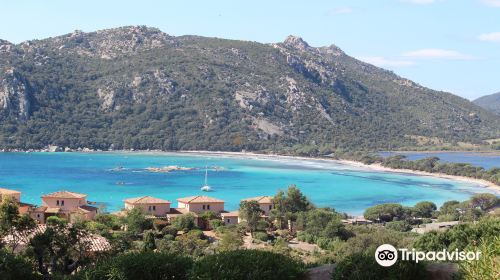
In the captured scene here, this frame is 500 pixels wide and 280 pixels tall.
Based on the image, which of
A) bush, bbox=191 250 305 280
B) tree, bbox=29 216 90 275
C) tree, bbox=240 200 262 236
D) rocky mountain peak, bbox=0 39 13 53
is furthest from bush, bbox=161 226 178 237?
rocky mountain peak, bbox=0 39 13 53

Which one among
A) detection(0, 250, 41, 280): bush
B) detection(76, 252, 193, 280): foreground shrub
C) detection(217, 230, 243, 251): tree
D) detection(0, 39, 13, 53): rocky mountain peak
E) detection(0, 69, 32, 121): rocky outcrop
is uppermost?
detection(0, 39, 13, 53): rocky mountain peak

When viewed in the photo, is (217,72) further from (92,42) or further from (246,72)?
(92,42)

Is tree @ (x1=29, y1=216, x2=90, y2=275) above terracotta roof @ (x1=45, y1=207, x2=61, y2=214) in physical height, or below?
above

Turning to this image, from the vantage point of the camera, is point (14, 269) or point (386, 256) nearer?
point (386, 256)

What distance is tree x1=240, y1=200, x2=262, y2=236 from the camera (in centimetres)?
3002

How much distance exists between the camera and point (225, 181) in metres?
70.1

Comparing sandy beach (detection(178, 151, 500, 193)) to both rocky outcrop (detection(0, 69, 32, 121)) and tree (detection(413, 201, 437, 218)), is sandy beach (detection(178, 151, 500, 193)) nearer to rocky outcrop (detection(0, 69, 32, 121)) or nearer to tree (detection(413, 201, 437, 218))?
tree (detection(413, 201, 437, 218))

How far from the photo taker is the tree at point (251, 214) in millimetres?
30016

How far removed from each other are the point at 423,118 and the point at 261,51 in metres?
46.3

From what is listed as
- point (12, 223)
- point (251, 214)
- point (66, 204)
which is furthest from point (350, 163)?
point (12, 223)

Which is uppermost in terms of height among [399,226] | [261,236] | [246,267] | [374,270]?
[374,270]

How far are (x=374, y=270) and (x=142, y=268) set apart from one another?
339 cm

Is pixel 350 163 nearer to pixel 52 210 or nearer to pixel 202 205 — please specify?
pixel 202 205

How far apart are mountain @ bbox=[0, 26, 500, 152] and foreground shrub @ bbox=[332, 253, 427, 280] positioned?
342ft
